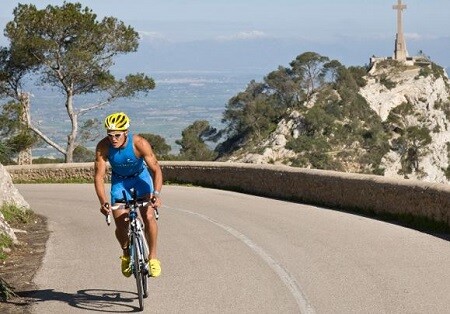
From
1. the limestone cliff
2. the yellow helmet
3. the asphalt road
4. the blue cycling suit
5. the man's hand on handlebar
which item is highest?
the yellow helmet

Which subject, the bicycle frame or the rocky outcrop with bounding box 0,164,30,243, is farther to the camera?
the rocky outcrop with bounding box 0,164,30,243

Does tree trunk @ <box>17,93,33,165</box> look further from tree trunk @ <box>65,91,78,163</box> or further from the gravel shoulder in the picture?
the gravel shoulder

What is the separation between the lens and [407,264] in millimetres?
10438

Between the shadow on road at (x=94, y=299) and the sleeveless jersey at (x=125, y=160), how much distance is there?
4.09ft

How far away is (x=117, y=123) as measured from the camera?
8.23 m

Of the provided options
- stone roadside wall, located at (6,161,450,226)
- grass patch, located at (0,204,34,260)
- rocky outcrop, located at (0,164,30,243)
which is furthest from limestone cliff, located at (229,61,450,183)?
grass patch, located at (0,204,34,260)

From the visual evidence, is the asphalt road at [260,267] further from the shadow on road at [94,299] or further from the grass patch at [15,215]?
the grass patch at [15,215]

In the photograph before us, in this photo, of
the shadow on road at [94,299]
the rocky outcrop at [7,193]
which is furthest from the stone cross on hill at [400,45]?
the shadow on road at [94,299]

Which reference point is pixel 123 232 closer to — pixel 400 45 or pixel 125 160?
pixel 125 160

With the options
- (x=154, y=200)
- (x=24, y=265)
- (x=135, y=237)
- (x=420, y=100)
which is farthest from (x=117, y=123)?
(x=420, y=100)

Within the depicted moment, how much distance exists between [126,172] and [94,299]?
1.37 meters

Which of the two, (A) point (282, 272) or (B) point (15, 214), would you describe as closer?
(A) point (282, 272)

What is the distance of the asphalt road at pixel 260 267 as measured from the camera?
8.54m

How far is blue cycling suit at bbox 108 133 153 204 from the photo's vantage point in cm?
835
